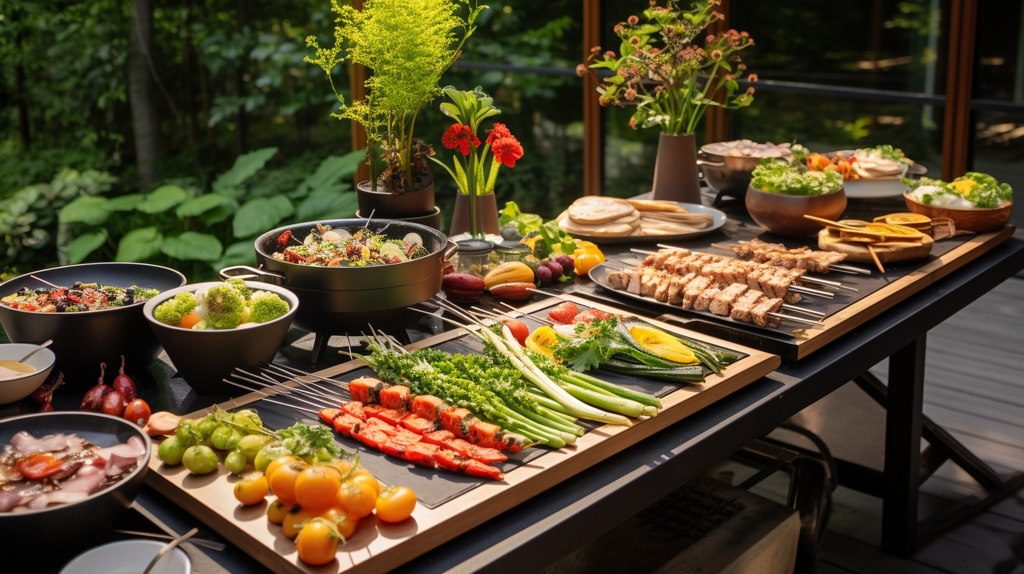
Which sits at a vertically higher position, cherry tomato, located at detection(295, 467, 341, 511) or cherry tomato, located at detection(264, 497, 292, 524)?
cherry tomato, located at detection(295, 467, 341, 511)

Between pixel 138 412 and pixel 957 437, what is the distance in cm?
329

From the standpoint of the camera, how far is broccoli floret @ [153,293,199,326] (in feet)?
5.52

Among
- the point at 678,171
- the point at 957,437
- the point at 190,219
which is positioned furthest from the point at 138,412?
the point at 190,219

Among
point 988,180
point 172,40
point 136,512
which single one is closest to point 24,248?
point 172,40

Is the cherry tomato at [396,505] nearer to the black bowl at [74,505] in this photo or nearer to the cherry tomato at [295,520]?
the cherry tomato at [295,520]

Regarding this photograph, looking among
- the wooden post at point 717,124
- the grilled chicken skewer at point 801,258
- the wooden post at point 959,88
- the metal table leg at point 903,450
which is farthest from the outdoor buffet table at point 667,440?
the wooden post at point 717,124

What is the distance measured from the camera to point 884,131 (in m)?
A: 5.52

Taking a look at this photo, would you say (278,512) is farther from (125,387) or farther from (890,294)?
(890,294)

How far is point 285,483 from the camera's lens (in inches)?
50.3

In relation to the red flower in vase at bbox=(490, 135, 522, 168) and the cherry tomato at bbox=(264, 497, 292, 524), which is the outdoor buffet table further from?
the red flower in vase at bbox=(490, 135, 522, 168)

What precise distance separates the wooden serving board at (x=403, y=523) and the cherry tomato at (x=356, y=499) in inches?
1.3

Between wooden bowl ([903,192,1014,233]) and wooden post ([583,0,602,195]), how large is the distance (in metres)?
3.16

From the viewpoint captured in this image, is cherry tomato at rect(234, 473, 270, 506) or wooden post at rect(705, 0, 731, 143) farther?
wooden post at rect(705, 0, 731, 143)

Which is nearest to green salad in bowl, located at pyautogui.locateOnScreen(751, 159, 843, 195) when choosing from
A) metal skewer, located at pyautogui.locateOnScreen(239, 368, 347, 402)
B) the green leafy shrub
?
metal skewer, located at pyautogui.locateOnScreen(239, 368, 347, 402)
